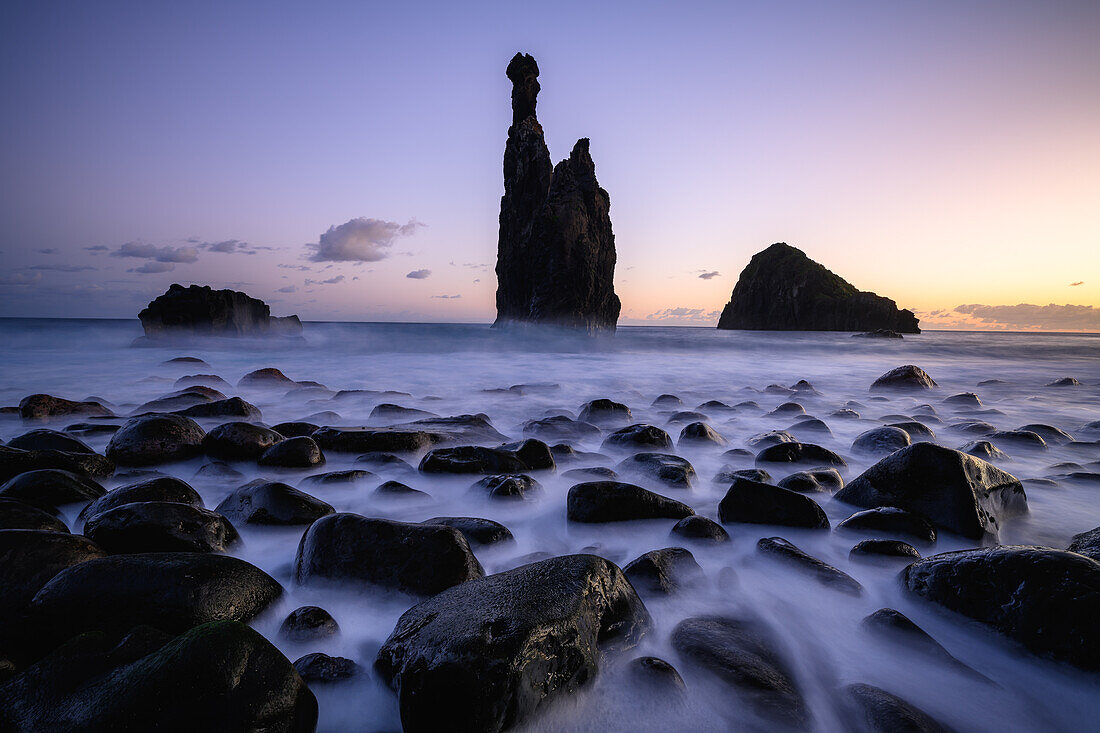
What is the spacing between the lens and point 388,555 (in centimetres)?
169

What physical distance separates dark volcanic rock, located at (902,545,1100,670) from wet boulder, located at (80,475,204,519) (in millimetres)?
2825

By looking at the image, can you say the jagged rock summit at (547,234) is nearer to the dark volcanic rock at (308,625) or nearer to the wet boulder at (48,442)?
the wet boulder at (48,442)

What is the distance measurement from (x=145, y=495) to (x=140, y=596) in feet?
2.98

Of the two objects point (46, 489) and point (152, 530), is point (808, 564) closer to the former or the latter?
point (152, 530)

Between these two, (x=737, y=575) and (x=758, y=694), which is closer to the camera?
(x=758, y=694)

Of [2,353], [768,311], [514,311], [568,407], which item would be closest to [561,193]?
[514,311]

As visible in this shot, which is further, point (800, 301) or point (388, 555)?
point (800, 301)

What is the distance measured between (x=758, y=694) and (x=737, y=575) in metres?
0.66

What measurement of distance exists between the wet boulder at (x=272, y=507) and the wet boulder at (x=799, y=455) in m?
2.76

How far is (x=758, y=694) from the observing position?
127 centimetres

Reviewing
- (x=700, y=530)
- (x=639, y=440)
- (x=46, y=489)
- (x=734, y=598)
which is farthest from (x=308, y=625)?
(x=639, y=440)

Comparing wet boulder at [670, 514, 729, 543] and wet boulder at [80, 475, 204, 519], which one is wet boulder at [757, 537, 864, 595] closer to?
wet boulder at [670, 514, 729, 543]

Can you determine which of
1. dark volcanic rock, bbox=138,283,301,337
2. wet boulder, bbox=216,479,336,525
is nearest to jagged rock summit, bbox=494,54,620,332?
dark volcanic rock, bbox=138,283,301,337

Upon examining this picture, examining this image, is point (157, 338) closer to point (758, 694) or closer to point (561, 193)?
point (758, 694)
